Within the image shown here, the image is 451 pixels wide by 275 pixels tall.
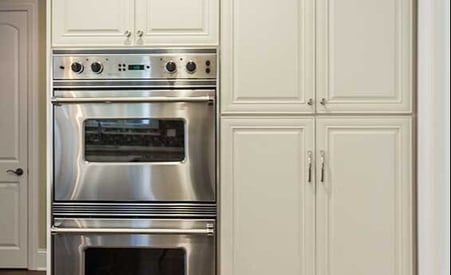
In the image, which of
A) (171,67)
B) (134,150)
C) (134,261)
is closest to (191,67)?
(171,67)

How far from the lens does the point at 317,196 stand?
2.50 metres

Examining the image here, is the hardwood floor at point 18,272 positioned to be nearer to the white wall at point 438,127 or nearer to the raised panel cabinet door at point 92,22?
the raised panel cabinet door at point 92,22

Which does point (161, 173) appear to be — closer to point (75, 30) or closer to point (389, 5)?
point (75, 30)

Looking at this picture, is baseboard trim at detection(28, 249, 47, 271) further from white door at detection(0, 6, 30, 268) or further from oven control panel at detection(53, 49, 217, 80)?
oven control panel at detection(53, 49, 217, 80)

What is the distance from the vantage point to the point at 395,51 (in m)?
2.48

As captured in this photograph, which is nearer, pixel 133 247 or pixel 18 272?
pixel 133 247

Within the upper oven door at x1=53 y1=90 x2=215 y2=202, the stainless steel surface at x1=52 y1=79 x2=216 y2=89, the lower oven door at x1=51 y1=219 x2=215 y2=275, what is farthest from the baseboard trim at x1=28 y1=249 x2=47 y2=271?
the stainless steel surface at x1=52 y1=79 x2=216 y2=89

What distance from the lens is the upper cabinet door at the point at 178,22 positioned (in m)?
2.54

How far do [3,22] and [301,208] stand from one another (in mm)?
3245

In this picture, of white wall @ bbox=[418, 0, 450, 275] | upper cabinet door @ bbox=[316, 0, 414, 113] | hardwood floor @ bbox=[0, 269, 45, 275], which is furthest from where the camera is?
hardwood floor @ bbox=[0, 269, 45, 275]

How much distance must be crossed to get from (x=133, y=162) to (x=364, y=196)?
1.18 metres

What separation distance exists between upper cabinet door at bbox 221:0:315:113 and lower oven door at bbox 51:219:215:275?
2.25 ft

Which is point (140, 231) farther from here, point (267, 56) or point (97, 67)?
point (267, 56)

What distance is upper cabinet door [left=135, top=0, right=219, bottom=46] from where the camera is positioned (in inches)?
100
